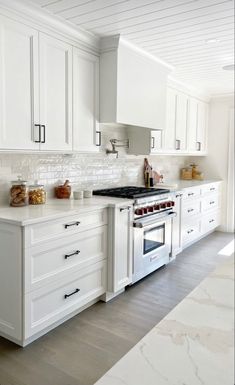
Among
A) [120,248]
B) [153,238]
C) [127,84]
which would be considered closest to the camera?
[120,248]

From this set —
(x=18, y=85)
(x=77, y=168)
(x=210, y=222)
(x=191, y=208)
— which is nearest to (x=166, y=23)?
(x=18, y=85)

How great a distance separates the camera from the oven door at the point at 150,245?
320cm

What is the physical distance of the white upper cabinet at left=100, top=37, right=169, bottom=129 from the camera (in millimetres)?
3105

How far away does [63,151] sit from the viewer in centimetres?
282

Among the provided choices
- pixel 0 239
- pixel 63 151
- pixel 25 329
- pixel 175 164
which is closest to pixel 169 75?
pixel 175 164

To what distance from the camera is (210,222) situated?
17.7ft

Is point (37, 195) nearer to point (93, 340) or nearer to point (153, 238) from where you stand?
point (93, 340)

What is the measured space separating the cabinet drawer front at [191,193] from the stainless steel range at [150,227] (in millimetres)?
531

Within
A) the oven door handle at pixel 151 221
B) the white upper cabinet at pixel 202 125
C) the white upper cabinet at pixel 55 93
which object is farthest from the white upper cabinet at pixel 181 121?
the white upper cabinet at pixel 55 93

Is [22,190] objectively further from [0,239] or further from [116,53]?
[116,53]

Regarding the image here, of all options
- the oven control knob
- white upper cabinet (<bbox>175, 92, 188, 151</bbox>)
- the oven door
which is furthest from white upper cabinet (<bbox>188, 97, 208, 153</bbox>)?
the oven control knob

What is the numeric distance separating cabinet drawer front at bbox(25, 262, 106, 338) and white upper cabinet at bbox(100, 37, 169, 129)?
1.44 meters

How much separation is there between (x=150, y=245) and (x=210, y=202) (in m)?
2.21

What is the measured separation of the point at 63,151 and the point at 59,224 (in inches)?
29.3
